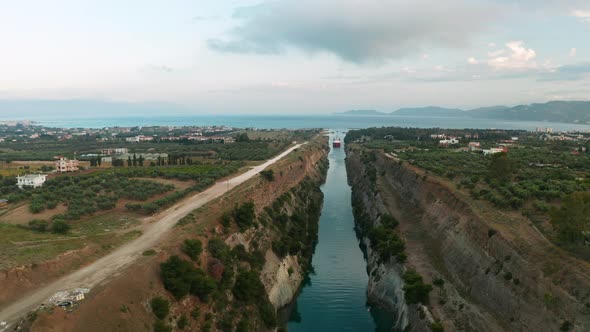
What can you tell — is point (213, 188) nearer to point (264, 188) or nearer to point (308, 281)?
point (264, 188)

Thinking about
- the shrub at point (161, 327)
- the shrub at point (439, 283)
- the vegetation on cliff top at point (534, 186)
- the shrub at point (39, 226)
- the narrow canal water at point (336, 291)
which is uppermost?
the vegetation on cliff top at point (534, 186)

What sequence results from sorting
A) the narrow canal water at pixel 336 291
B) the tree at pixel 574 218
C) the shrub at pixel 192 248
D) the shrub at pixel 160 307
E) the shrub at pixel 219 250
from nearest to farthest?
the shrub at pixel 160 307 → the tree at pixel 574 218 → the shrub at pixel 192 248 → the shrub at pixel 219 250 → the narrow canal water at pixel 336 291

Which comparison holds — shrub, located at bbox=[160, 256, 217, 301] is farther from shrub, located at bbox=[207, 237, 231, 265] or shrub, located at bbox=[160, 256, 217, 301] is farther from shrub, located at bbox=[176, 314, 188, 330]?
shrub, located at bbox=[207, 237, 231, 265]

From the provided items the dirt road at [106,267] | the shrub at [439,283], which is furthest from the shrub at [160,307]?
the shrub at [439,283]

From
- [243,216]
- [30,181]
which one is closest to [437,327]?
[243,216]

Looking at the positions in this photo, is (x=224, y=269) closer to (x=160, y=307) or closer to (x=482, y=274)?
(x=160, y=307)

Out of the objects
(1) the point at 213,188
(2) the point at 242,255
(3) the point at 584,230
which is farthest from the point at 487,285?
(1) the point at 213,188

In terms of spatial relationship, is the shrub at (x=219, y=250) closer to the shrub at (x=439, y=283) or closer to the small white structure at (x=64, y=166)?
the shrub at (x=439, y=283)
